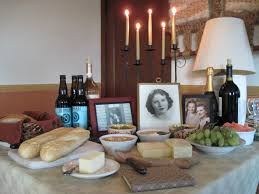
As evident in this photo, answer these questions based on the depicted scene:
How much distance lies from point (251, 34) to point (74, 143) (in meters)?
1.14

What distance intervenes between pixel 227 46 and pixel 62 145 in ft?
2.87

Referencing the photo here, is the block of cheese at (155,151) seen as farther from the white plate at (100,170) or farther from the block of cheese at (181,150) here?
the white plate at (100,170)

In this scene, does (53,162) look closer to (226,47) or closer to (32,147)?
(32,147)

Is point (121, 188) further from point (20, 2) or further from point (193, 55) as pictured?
point (20, 2)

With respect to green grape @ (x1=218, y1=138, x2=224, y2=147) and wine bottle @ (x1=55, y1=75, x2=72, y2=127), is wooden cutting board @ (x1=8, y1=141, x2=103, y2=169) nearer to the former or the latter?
wine bottle @ (x1=55, y1=75, x2=72, y2=127)

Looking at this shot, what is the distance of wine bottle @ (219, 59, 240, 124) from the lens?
1.09 meters

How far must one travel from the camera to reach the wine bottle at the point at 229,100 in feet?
3.56

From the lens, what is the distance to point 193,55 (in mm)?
1699

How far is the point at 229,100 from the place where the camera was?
1.09m

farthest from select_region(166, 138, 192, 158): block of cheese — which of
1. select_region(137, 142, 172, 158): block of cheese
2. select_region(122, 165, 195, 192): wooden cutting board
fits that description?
select_region(122, 165, 195, 192): wooden cutting board

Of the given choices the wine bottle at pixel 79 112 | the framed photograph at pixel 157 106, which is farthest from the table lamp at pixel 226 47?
the wine bottle at pixel 79 112

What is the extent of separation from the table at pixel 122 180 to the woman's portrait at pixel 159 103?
1.01 ft

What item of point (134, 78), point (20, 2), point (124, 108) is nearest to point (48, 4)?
point (20, 2)

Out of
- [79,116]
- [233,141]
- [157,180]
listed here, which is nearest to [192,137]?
[233,141]
